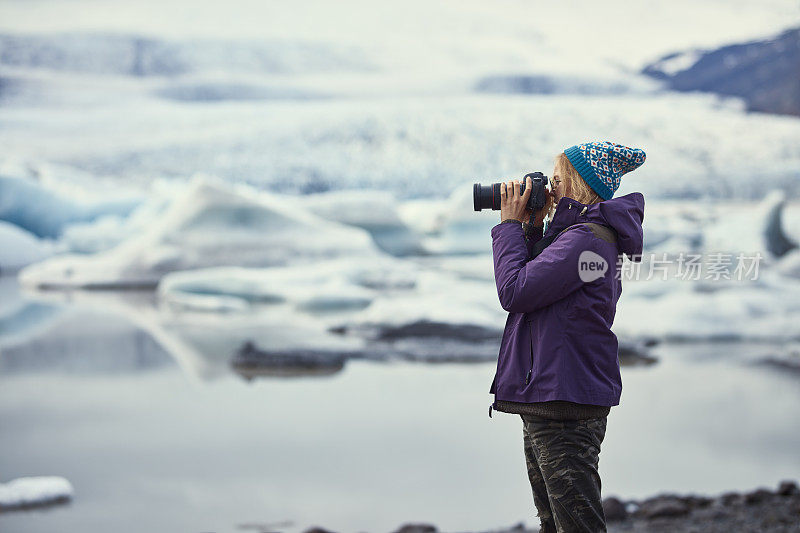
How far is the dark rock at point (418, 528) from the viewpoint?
189cm

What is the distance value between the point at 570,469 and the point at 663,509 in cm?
121

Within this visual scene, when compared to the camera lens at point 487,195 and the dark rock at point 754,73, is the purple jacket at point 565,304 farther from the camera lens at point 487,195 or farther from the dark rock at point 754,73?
the dark rock at point 754,73

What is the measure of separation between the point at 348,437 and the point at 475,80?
11.4 meters

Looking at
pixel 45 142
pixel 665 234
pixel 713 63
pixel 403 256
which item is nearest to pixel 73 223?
pixel 45 142

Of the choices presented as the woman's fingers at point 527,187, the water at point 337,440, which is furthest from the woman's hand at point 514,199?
the water at point 337,440

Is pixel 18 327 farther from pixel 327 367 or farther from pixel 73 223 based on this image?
pixel 73 223

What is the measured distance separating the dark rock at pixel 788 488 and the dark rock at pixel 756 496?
38mm

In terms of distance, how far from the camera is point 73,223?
8750mm

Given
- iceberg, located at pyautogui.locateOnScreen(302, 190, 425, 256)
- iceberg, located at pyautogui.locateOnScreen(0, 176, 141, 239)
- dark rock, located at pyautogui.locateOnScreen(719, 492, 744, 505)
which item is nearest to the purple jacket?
dark rock, located at pyautogui.locateOnScreen(719, 492, 744, 505)

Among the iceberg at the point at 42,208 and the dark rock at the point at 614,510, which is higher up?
the iceberg at the point at 42,208

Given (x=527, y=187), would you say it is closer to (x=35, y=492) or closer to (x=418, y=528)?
(x=418, y=528)

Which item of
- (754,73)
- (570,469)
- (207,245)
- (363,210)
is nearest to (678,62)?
(754,73)

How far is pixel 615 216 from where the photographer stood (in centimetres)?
89

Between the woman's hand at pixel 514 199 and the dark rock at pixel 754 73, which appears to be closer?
the woman's hand at pixel 514 199
